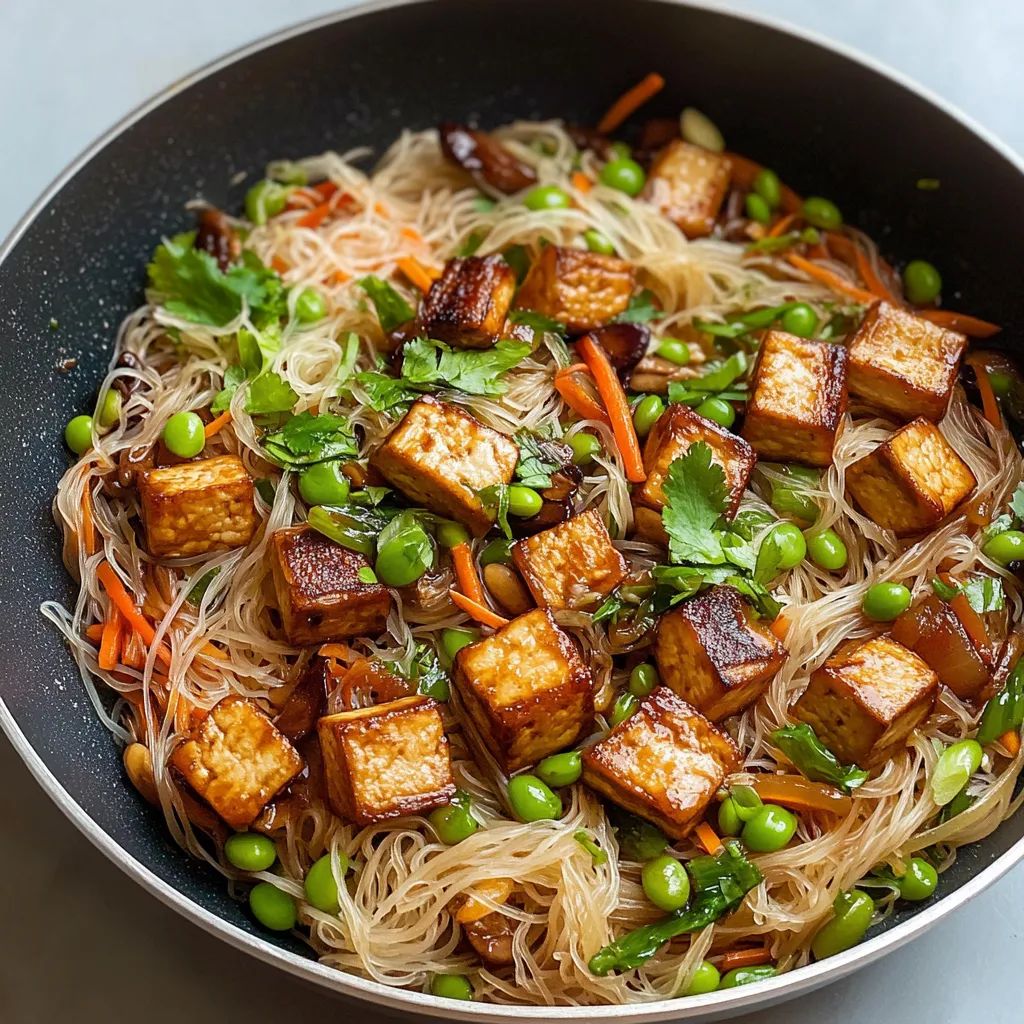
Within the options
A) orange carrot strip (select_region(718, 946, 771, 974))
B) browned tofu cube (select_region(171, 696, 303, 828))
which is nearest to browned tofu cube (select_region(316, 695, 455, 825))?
browned tofu cube (select_region(171, 696, 303, 828))

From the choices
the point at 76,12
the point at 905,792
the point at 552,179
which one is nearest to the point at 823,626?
the point at 905,792

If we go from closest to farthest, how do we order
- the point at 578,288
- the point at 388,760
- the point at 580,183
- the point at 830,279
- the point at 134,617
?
the point at 388,760, the point at 134,617, the point at 578,288, the point at 830,279, the point at 580,183

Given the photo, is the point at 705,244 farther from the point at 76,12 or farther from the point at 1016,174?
the point at 76,12

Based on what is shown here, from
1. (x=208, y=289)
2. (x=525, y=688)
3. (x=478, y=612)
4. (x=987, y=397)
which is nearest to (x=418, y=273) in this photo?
(x=208, y=289)

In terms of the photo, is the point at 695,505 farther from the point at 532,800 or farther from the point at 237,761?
the point at 237,761

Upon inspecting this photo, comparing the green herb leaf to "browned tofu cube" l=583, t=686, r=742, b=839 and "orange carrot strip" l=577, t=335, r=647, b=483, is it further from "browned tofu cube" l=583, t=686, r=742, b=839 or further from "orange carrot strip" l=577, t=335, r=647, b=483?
"orange carrot strip" l=577, t=335, r=647, b=483

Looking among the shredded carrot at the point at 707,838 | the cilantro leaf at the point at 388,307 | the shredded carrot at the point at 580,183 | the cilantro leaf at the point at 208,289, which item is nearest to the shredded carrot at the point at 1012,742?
the shredded carrot at the point at 707,838

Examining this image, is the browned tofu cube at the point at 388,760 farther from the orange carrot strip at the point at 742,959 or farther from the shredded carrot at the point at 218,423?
the shredded carrot at the point at 218,423
